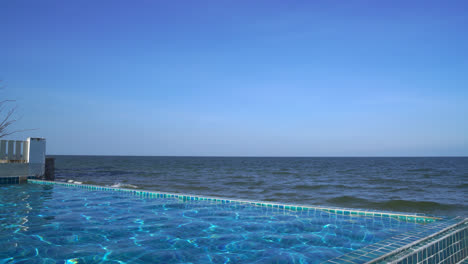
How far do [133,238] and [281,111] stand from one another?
1875 centimetres

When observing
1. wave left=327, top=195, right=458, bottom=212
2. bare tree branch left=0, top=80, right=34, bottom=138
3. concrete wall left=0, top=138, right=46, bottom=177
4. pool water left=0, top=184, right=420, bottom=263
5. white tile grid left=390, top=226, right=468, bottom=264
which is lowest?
wave left=327, top=195, right=458, bottom=212

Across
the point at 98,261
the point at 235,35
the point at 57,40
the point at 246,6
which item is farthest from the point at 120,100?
the point at 98,261

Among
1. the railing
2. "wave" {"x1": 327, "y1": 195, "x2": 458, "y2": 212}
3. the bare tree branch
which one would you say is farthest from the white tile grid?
→ the railing

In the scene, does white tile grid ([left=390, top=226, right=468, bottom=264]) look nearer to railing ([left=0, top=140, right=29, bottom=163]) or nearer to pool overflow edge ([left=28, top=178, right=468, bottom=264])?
pool overflow edge ([left=28, top=178, right=468, bottom=264])

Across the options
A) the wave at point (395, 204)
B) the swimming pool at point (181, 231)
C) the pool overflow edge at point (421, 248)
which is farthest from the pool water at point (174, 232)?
the wave at point (395, 204)

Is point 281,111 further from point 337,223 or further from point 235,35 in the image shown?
point 337,223

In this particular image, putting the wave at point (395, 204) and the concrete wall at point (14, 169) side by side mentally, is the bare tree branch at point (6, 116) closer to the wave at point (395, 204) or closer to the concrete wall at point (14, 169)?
the concrete wall at point (14, 169)

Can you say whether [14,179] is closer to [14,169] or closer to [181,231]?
[14,169]

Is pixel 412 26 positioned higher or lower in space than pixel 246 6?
lower

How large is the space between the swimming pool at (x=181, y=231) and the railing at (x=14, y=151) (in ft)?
12.5

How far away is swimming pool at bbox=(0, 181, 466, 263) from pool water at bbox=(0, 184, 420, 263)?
12 mm

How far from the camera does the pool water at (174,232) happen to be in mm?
3840

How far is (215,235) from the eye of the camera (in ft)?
16.0

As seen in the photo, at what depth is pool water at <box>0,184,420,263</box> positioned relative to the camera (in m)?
3.84
